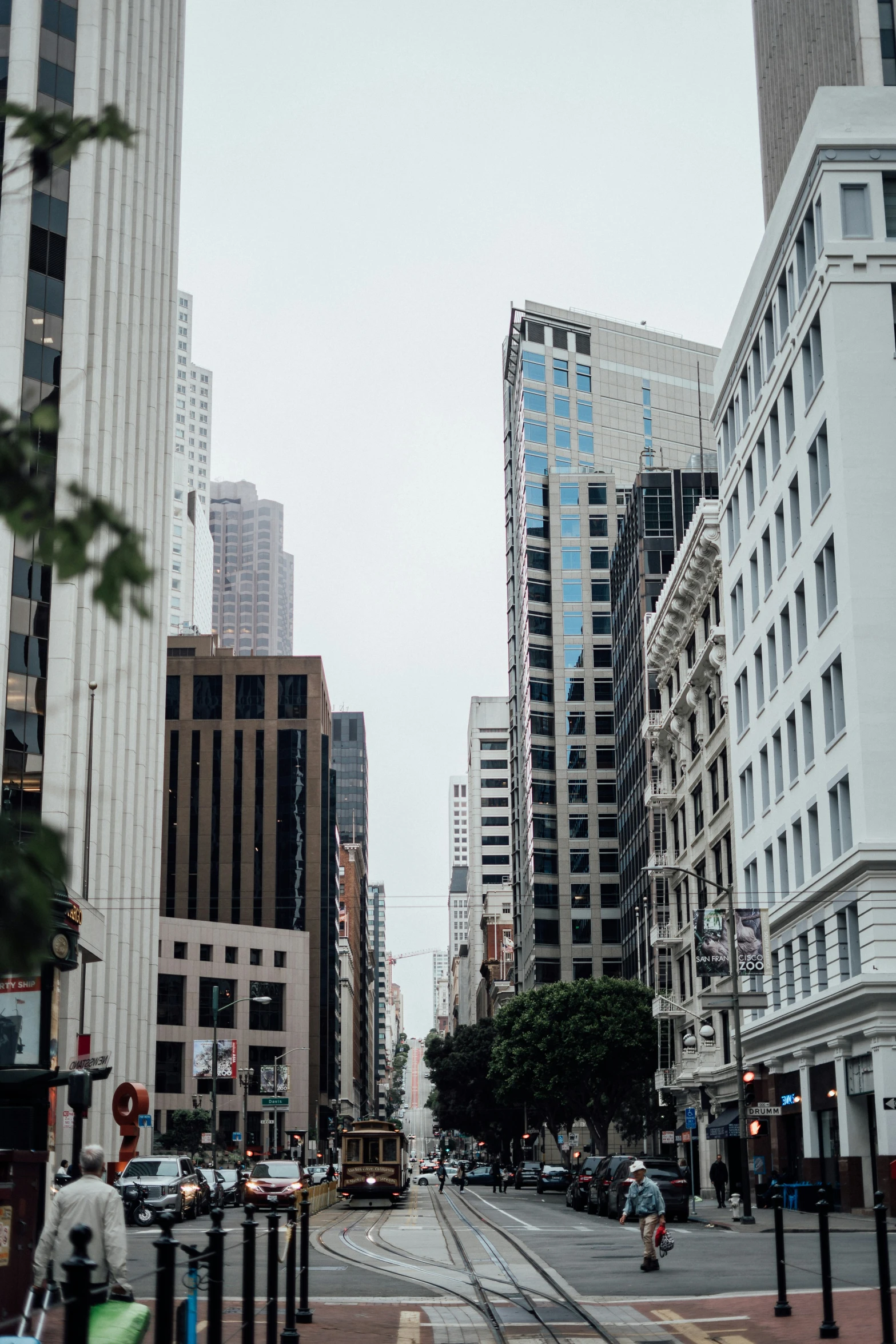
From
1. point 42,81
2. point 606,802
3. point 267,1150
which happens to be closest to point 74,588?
point 42,81

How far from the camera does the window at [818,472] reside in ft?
146

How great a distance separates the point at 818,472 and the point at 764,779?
1179 centimetres

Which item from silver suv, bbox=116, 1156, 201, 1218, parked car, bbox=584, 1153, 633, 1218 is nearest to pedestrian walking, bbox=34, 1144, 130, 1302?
silver suv, bbox=116, 1156, 201, 1218

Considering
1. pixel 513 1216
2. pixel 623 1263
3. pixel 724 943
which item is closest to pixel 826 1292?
pixel 623 1263

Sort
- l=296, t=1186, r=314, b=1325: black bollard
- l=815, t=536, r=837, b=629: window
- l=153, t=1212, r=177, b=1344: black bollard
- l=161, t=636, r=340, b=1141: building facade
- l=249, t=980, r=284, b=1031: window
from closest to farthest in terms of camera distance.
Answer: l=153, t=1212, r=177, b=1344: black bollard, l=296, t=1186, r=314, b=1325: black bollard, l=815, t=536, r=837, b=629: window, l=249, t=980, r=284, b=1031: window, l=161, t=636, r=340, b=1141: building facade

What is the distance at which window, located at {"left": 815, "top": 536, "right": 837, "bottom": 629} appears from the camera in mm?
43562

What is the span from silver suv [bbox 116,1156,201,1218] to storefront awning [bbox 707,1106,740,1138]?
1883cm

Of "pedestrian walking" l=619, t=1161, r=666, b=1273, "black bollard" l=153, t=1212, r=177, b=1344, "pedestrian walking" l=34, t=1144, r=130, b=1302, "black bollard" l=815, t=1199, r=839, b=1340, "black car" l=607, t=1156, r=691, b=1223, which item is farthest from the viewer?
"black car" l=607, t=1156, r=691, b=1223

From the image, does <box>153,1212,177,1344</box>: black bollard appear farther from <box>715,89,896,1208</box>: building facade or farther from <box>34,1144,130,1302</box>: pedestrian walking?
<box>715,89,896,1208</box>: building facade

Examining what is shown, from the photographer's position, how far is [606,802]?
126812 mm

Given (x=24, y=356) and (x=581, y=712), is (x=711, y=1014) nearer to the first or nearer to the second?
(x=24, y=356)

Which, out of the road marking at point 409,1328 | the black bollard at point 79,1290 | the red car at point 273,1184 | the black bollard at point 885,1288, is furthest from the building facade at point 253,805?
the black bollard at point 79,1290

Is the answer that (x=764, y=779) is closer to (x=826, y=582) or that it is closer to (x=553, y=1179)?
(x=826, y=582)

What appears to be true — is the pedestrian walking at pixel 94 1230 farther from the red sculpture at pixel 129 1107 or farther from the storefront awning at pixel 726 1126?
the storefront awning at pixel 726 1126
